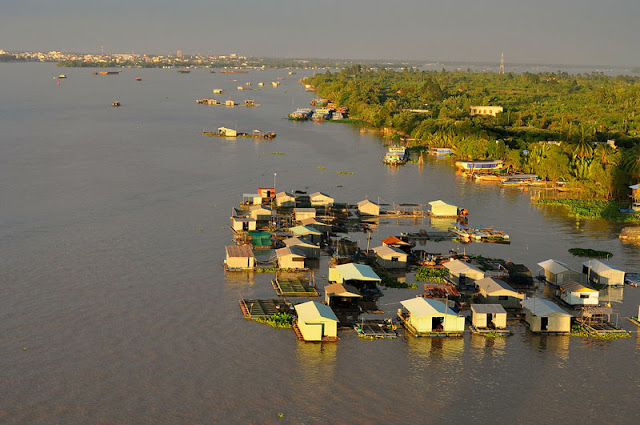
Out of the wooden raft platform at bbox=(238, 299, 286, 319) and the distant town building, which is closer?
the wooden raft platform at bbox=(238, 299, 286, 319)

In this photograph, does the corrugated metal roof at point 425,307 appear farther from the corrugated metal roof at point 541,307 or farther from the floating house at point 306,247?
the floating house at point 306,247

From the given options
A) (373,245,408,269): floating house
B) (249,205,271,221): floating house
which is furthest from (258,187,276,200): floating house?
(373,245,408,269): floating house

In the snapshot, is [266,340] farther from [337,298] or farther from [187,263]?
[187,263]

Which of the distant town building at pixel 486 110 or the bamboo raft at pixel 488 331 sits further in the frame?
the distant town building at pixel 486 110

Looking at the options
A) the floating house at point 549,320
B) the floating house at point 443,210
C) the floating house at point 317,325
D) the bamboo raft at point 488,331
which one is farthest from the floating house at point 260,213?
the floating house at point 549,320

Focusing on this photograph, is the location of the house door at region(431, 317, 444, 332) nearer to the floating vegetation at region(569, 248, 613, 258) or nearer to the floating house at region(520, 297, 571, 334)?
the floating house at region(520, 297, 571, 334)

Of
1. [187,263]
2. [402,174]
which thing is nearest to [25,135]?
[402,174]

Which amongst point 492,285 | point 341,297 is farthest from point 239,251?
point 492,285
